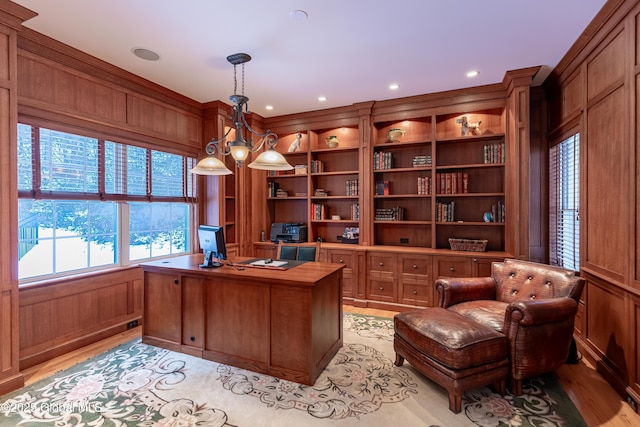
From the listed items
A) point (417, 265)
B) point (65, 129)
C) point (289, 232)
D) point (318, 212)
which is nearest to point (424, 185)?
point (417, 265)

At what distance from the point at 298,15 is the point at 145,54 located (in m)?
1.64

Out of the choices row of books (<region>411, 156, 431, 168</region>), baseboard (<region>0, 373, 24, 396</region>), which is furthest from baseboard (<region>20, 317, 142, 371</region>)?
row of books (<region>411, 156, 431, 168</region>)

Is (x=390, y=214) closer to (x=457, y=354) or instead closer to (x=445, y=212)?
(x=445, y=212)

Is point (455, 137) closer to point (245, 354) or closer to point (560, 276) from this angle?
point (560, 276)

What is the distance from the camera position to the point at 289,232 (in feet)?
16.1

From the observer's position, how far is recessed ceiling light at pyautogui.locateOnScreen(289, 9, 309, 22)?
7.74 ft

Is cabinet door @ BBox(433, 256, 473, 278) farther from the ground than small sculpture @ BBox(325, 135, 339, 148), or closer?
closer

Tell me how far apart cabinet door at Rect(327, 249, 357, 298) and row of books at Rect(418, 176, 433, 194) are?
4.23 feet

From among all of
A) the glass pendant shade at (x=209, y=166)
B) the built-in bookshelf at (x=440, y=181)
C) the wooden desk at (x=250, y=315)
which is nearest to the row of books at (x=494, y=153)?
the built-in bookshelf at (x=440, y=181)

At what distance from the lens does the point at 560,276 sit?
252 centimetres

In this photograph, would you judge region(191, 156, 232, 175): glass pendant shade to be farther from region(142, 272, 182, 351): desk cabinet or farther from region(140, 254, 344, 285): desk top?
region(142, 272, 182, 351): desk cabinet

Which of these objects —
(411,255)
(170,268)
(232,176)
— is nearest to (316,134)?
(232,176)

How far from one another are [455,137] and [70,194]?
4398mm

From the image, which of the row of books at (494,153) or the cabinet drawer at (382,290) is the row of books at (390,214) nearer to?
the cabinet drawer at (382,290)
